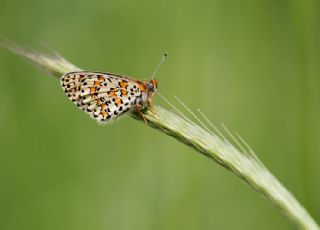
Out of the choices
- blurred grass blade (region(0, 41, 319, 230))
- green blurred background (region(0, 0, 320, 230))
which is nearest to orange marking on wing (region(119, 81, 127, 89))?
green blurred background (region(0, 0, 320, 230))

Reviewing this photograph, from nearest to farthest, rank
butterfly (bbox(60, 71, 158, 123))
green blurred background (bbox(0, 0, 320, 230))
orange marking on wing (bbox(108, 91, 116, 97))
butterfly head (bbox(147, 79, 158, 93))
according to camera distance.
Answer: butterfly (bbox(60, 71, 158, 123)) < orange marking on wing (bbox(108, 91, 116, 97)) < butterfly head (bbox(147, 79, 158, 93)) < green blurred background (bbox(0, 0, 320, 230))

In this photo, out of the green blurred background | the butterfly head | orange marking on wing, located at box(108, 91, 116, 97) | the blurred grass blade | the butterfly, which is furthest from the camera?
the green blurred background

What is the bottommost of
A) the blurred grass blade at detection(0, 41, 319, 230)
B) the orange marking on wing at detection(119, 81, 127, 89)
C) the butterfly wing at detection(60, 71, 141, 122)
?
the blurred grass blade at detection(0, 41, 319, 230)

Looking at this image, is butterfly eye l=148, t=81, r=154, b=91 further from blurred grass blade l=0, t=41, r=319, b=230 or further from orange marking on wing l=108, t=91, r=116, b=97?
blurred grass blade l=0, t=41, r=319, b=230

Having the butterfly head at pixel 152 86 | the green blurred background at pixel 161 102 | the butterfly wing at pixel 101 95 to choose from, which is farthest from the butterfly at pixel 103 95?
the green blurred background at pixel 161 102

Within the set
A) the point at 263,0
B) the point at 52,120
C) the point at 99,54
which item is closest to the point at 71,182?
the point at 52,120

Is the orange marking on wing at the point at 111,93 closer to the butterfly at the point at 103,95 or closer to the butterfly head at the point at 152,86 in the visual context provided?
the butterfly at the point at 103,95

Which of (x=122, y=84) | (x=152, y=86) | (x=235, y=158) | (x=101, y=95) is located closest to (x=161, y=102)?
(x=152, y=86)

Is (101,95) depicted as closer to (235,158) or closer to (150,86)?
(150,86)
